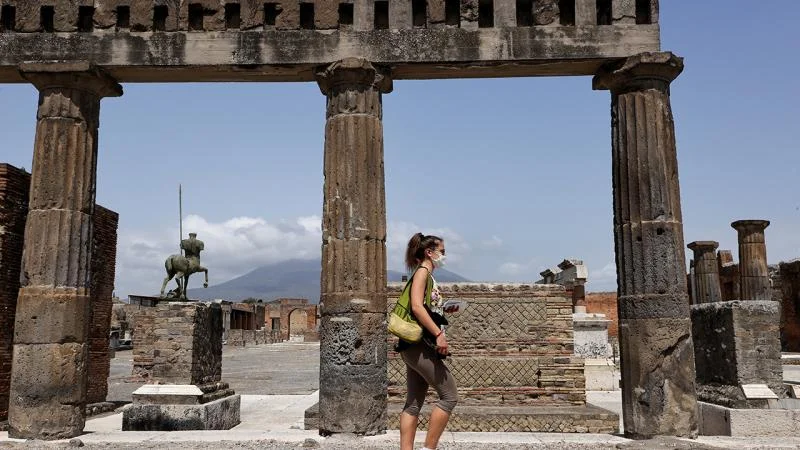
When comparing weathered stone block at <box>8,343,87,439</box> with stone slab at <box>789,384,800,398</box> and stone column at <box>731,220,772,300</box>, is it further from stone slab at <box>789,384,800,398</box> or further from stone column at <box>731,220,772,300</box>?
stone column at <box>731,220,772,300</box>

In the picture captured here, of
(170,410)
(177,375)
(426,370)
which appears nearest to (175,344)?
(177,375)

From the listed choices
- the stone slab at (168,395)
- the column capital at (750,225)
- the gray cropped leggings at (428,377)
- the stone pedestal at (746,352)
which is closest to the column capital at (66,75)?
the stone slab at (168,395)

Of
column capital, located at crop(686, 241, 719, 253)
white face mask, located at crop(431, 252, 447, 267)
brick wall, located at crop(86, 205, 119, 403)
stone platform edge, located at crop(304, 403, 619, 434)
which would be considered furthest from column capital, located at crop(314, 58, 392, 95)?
column capital, located at crop(686, 241, 719, 253)

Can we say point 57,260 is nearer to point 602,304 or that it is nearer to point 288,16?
point 288,16

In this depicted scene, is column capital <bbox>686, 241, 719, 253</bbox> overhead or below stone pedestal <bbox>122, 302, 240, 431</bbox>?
overhead

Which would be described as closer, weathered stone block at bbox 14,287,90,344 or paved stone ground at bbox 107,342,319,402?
weathered stone block at bbox 14,287,90,344

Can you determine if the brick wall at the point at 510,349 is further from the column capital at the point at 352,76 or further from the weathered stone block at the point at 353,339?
the column capital at the point at 352,76

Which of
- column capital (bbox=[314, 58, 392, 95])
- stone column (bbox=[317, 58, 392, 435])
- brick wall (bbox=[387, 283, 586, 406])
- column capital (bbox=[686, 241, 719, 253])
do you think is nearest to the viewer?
stone column (bbox=[317, 58, 392, 435])

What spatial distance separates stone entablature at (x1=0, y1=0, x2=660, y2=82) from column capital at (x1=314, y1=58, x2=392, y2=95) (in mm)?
166

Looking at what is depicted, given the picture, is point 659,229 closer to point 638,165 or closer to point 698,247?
point 638,165

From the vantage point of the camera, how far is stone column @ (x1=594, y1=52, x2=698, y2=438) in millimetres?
7766

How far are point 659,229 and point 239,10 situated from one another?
565 centimetres

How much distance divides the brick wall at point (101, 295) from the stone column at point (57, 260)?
195 inches

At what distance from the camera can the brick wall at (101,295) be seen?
13.3m
